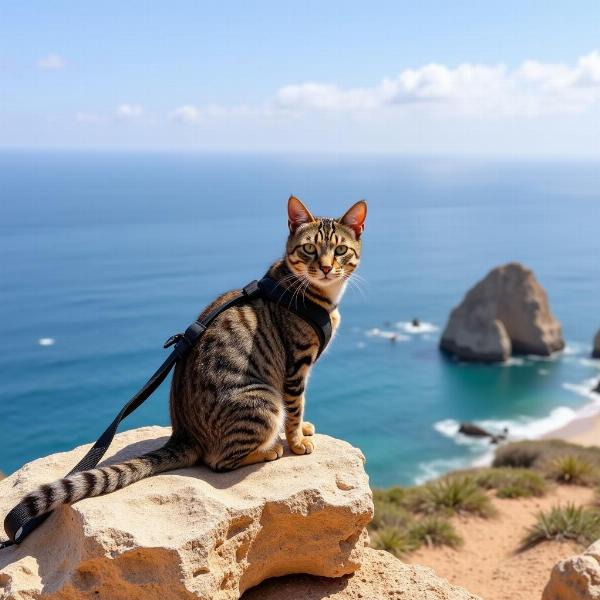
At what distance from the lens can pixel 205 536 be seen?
5.01 m

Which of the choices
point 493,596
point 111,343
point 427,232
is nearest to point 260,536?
point 493,596

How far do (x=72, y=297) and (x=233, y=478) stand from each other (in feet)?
262

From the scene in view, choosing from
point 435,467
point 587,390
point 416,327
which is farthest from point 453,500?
point 416,327

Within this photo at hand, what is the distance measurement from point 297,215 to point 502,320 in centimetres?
5943

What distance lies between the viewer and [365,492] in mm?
6047

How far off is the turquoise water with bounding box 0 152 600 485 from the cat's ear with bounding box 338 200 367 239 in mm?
22113

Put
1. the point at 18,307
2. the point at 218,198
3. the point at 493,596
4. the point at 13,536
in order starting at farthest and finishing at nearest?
the point at 218,198 < the point at 18,307 < the point at 493,596 < the point at 13,536

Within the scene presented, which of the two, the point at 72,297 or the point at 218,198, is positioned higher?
the point at 218,198

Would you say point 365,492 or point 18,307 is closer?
point 365,492

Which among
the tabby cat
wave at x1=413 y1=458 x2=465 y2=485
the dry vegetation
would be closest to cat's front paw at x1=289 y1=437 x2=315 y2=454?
the tabby cat

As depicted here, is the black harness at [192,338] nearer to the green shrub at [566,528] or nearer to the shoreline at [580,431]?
the green shrub at [566,528]

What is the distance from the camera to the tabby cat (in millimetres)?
5902

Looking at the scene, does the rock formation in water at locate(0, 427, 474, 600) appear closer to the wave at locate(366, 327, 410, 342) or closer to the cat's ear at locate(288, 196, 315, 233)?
the cat's ear at locate(288, 196, 315, 233)

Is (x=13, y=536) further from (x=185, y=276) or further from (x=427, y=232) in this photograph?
(x=427, y=232)
